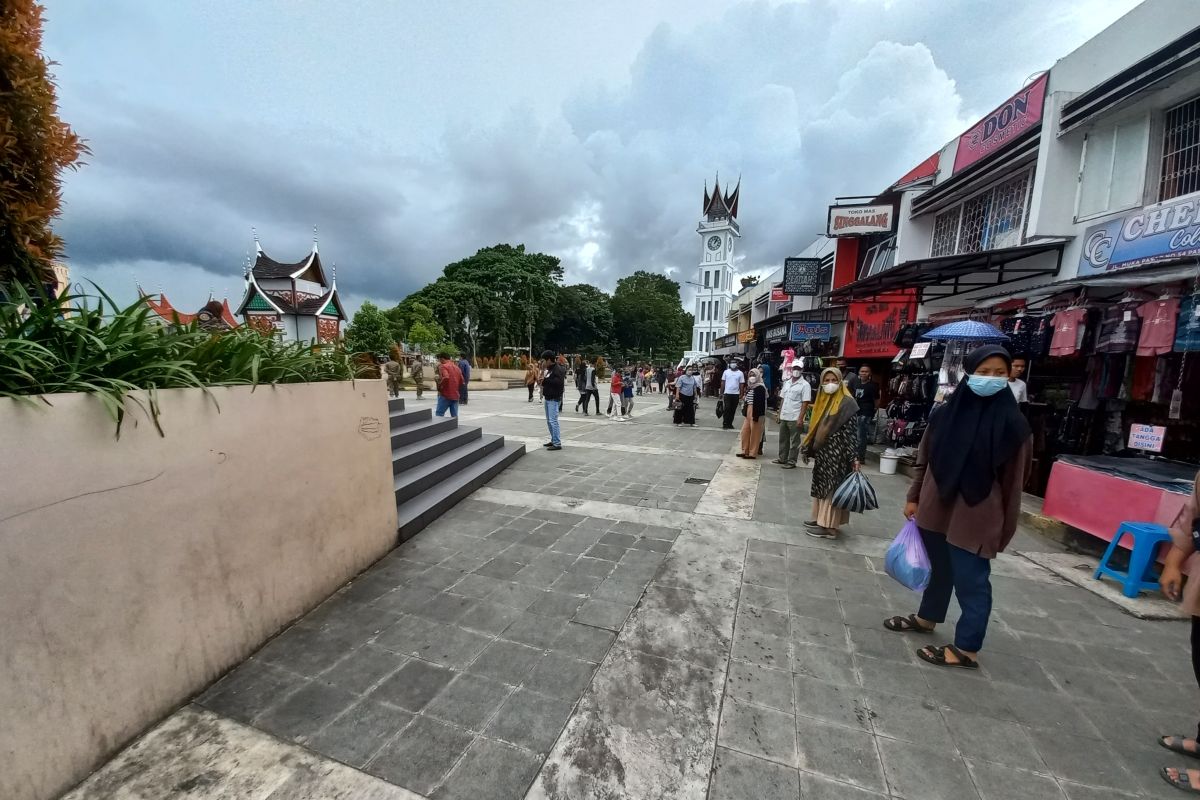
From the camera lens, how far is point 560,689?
2234 millimetres

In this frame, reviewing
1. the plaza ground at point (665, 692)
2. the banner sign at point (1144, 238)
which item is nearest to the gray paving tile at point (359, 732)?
the plaza ground at point (665, 692)

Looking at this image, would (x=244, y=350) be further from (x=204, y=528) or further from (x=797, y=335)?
(x=797, y=335)

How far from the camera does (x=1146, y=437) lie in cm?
433

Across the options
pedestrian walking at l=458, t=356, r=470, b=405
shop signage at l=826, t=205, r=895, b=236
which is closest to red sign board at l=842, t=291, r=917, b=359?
shop signage at l=826, t=205, r=895, b=236

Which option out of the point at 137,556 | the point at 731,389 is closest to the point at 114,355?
the point at 137,556

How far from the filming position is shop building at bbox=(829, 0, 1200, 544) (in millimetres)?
4109

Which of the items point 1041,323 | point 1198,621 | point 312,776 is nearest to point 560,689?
point 312,776

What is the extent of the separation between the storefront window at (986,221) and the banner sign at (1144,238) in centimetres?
117

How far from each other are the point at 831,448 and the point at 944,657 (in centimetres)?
200

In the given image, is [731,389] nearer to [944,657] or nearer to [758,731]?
[944,657]

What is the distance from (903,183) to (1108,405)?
6.06 meters

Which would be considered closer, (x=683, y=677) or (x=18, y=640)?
(x=18, y=640)

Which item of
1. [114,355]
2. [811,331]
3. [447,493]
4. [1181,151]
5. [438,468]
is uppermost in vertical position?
[1181,151]

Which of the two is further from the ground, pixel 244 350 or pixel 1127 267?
pixel 1127 267
